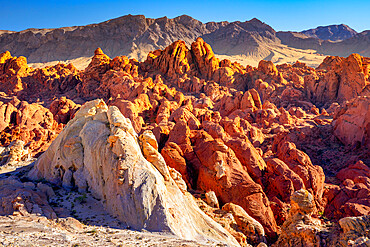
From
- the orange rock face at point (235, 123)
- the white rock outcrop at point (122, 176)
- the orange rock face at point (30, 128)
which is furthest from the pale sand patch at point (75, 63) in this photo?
the white rock outcrop at point (122, 176)

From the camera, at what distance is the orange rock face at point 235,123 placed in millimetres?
21516

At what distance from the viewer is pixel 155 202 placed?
12820 mm

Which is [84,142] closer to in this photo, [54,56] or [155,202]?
[155,202]

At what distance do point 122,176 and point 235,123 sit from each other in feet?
86.4

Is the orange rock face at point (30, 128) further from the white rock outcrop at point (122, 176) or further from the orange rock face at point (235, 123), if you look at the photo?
the white rock outcrop at point (122, 176)

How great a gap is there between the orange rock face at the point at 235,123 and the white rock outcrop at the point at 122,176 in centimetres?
326

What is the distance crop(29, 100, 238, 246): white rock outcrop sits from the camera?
12.8 m

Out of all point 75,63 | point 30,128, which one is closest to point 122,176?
point 30,128

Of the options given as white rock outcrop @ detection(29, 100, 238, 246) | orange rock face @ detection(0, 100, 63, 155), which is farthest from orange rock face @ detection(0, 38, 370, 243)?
white rock outcrop @ detection(29, 100, 238, 246)

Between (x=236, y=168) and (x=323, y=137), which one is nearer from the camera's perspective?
(x=236, y=168)

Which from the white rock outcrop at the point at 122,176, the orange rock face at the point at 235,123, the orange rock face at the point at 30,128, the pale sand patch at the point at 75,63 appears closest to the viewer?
the white rock outcrop at the point at 122,176

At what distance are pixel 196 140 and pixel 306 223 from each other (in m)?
12.3

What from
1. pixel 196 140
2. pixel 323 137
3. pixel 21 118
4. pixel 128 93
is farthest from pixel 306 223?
pixel 128 93

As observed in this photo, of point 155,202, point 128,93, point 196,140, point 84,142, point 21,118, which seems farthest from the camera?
point 128,93
